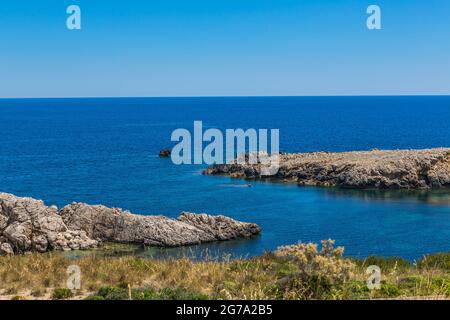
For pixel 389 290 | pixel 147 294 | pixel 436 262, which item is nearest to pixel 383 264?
pixel 436 262

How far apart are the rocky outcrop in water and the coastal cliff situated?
29.3 m

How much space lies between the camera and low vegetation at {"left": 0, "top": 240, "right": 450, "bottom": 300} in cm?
1934

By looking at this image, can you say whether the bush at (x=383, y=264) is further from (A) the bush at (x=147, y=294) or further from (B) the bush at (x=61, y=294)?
(B) the bush at (x=61, y=294)

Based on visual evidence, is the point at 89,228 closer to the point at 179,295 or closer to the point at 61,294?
the point at 61,294

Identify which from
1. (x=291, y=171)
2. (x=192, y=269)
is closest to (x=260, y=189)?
(x=291, y=171)

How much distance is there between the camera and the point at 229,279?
71.2ft

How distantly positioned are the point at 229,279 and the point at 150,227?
1032 inches

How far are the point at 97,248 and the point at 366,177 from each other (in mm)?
40424

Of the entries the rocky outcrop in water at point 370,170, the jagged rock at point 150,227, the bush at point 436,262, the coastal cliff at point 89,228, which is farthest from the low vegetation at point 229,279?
the rocky outcrop in water at point 370,170

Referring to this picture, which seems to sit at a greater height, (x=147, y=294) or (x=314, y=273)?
(x=314, y=273)

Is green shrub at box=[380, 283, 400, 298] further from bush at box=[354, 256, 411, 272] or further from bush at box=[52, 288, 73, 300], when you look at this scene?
bush at box=[52, 288, 73, 300]

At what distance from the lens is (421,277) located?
21.3 meters

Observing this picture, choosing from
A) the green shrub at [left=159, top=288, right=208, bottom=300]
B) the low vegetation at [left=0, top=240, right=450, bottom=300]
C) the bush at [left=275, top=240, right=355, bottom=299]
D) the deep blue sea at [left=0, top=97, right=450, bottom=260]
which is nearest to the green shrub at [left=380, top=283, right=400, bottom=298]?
the low vegetation at [left=0, top=240, right=450, bottom=300]
